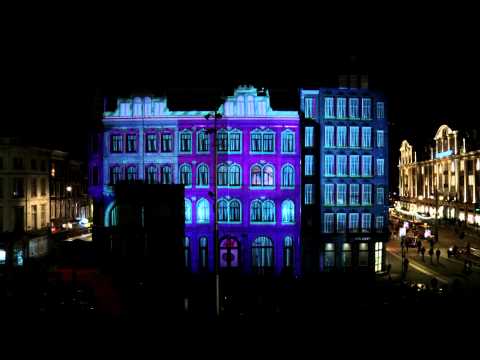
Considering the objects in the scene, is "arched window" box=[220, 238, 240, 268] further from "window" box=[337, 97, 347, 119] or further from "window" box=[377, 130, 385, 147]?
"window" box=[377, 130, 385, 147]

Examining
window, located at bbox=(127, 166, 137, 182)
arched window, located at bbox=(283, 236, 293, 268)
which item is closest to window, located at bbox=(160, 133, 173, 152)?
window, located at bbox=(127, 166, 137, 182)

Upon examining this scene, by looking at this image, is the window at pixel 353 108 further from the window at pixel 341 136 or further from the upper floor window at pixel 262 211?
the upper floor window at pixel 262 211

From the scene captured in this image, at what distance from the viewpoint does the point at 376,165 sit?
144 ft

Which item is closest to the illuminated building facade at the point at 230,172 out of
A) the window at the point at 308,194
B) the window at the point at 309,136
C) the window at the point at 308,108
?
the window at the point at 308,194

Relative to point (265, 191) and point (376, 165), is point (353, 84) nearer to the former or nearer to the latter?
point (376, 165)

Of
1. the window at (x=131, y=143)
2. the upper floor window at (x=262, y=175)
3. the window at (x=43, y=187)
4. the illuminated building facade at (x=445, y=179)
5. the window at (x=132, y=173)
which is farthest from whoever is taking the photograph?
the illuminated building facade at (x=445, y=179)

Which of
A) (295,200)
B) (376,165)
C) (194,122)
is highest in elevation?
(194,122)

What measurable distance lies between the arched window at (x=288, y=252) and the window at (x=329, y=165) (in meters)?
7.83

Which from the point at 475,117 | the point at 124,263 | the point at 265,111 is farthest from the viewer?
the point at 475,117

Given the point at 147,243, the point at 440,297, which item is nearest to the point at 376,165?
the point at 440,297

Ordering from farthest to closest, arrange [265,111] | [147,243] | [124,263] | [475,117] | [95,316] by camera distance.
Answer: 1. [475,117]
2. [265,111]
3. [147,243]
4. [124,263]
5. [95,316]

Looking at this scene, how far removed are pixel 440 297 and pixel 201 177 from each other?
76.4 ft

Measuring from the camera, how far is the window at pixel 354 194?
43688mm

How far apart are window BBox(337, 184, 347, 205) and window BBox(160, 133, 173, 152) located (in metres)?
17.6
